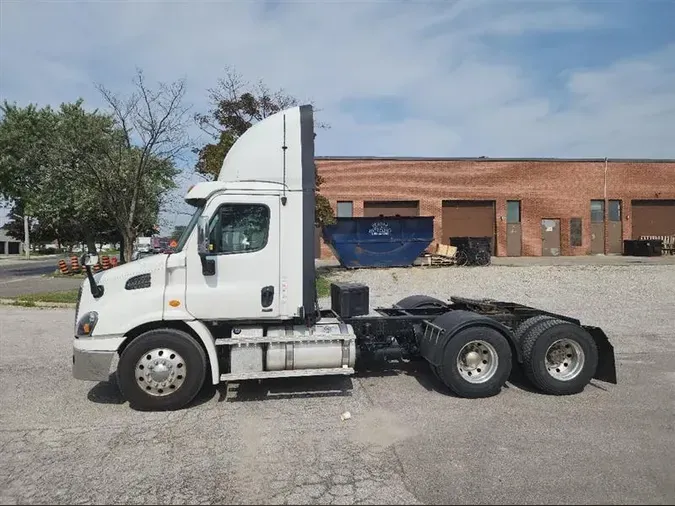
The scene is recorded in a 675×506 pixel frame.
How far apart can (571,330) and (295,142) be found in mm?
3989

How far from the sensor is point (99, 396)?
6.43 metres

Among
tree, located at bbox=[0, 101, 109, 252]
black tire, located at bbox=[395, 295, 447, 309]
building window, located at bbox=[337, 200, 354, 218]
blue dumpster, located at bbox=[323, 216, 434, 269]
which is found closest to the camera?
black tire, located at bbox=[395, 295, 447, 309]

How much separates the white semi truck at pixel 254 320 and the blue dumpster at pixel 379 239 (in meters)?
15.7

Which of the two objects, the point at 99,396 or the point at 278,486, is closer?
the point at 278,486

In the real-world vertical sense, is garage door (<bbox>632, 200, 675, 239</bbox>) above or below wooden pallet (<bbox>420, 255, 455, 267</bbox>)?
above

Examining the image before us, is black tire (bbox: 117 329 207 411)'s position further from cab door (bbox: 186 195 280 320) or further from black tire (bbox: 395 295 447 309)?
black tire (bbox: 395 295 447 309)

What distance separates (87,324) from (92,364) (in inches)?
17.4

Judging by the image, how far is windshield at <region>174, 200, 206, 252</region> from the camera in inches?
238

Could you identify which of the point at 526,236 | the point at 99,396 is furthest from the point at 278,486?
the point at 526,236

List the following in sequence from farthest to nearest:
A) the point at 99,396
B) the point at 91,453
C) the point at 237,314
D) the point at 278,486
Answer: the point at 99,396
the point at 237,314
the point at 91,453
the point at 278,486

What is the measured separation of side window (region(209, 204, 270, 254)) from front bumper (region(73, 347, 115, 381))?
1678mm

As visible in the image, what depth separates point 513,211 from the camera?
33250 mm

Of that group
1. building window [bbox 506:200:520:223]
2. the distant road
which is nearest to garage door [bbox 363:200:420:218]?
building window [bbox 506:200:520:223]

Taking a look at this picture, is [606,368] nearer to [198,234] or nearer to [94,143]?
[198,234]
